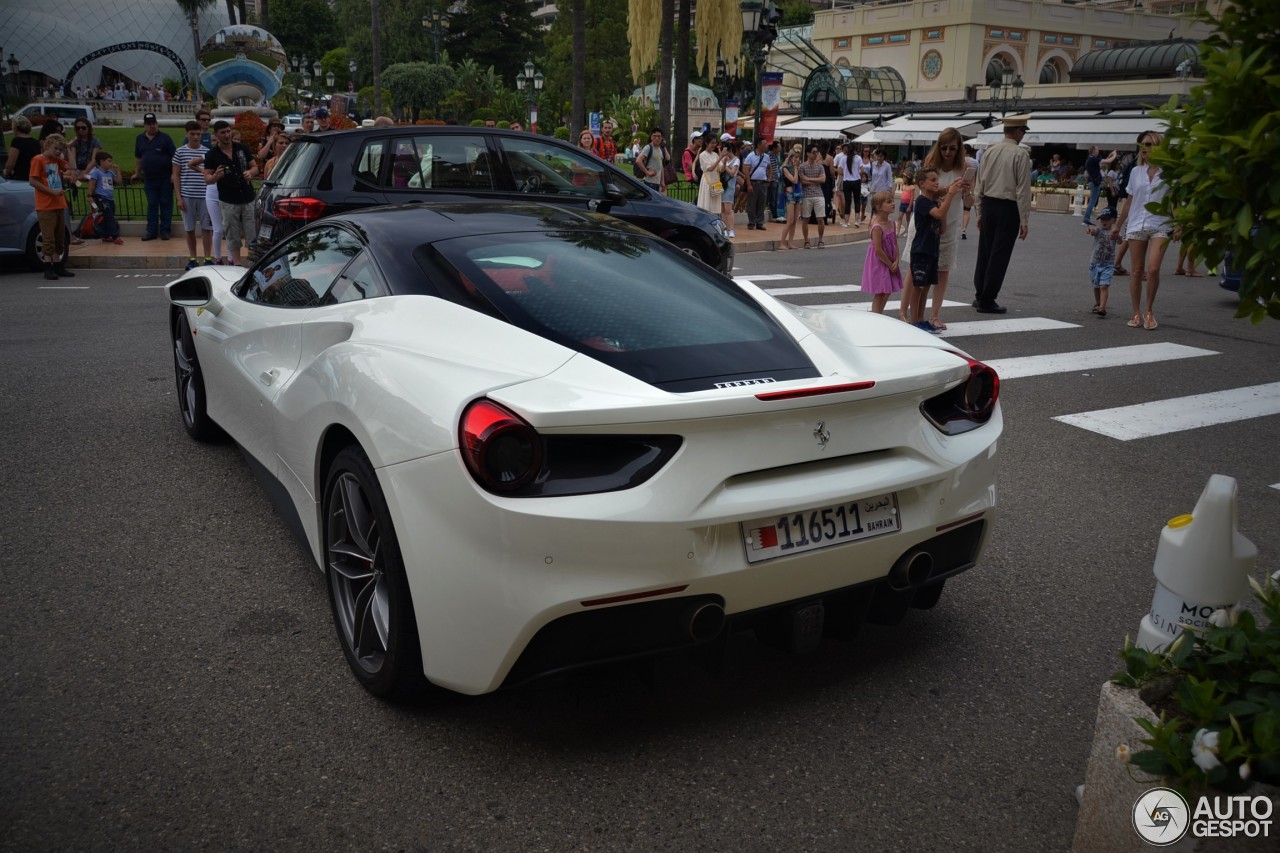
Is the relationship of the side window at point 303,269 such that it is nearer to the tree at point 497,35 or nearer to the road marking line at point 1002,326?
the road marking line at point 1002,326

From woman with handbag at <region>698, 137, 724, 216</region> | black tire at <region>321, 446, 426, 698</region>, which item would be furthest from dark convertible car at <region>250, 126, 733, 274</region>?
woman with handbag at <region>698, 137, 724, 216</region>

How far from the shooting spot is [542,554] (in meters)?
2.61

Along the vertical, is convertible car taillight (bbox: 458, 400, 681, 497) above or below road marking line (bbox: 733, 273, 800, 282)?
above

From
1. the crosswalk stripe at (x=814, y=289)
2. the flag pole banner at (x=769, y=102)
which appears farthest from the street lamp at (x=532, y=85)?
the crosswalk stripe at (x=814, y=289)

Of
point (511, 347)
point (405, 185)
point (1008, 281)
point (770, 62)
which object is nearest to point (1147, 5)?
point (770, 62)

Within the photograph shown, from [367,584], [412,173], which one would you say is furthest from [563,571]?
[412,173]

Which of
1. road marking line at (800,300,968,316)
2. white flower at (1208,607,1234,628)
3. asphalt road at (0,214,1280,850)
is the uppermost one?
white flower at (1208,607,1234,628)

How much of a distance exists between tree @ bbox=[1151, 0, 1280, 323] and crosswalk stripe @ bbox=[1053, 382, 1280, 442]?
4.32 m

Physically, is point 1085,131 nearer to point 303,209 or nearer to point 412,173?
point 412,173

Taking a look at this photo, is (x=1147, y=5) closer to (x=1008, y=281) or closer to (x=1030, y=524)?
(x=1008, y=281)

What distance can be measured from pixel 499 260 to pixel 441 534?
1279 millimetres

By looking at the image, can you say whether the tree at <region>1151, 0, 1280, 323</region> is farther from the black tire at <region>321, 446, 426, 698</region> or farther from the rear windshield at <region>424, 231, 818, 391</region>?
the black tire at <region>321, 446, 426, 698</region>

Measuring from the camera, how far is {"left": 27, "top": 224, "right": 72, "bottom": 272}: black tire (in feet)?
44.1

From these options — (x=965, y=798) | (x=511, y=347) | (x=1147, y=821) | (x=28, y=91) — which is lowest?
(x=965, y=798)
